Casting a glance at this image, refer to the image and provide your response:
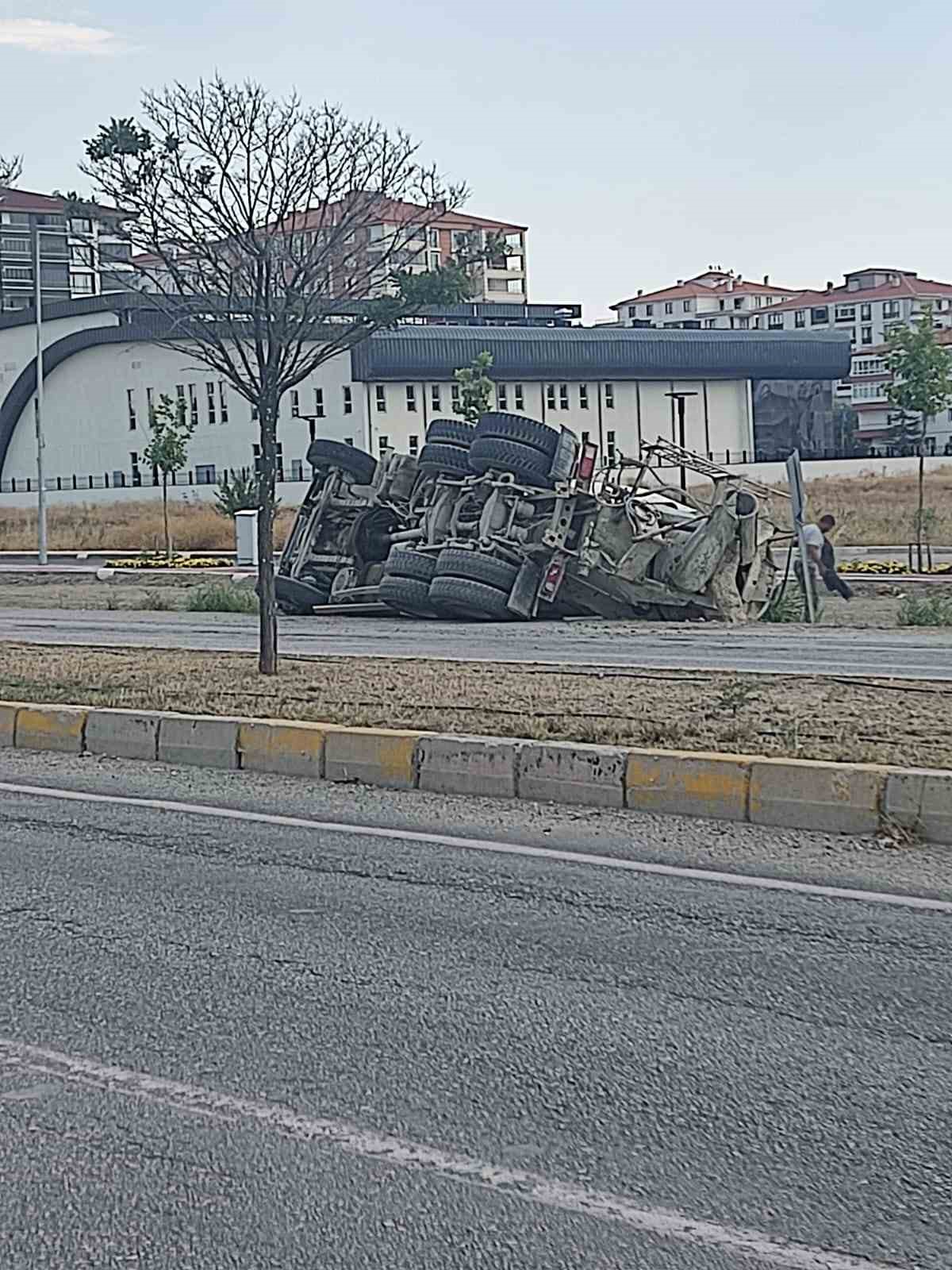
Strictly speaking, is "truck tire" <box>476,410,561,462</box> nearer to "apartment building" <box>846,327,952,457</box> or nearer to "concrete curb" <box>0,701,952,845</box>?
"concrete curb" <box>0,701,952,845</box>

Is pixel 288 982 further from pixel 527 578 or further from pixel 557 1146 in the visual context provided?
pixel 527 578

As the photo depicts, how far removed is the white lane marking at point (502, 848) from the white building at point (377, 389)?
6527 cm

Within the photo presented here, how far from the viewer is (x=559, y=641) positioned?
67.6ft

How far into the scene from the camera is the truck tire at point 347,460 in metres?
25.6

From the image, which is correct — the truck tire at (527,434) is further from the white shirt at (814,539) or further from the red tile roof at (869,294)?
the red tile roof at (869,294)

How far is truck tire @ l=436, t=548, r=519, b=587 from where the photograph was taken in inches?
910

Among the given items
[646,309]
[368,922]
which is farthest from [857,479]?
[646,309]

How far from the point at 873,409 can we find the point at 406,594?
4083 inches

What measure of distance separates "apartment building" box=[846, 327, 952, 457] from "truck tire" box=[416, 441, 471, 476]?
253ft

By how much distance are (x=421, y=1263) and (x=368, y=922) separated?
3251 millimetres

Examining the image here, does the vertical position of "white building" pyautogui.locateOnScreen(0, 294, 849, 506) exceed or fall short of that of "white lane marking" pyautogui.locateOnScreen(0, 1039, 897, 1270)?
it exceeds it

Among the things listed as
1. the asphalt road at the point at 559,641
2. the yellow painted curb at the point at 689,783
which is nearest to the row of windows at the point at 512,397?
the asphalt road at the point at 559,641

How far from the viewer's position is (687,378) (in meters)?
→ 88.0

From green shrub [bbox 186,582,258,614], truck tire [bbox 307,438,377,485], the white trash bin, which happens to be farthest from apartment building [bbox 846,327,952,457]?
truck tire [bbox 307,438,377,485]
